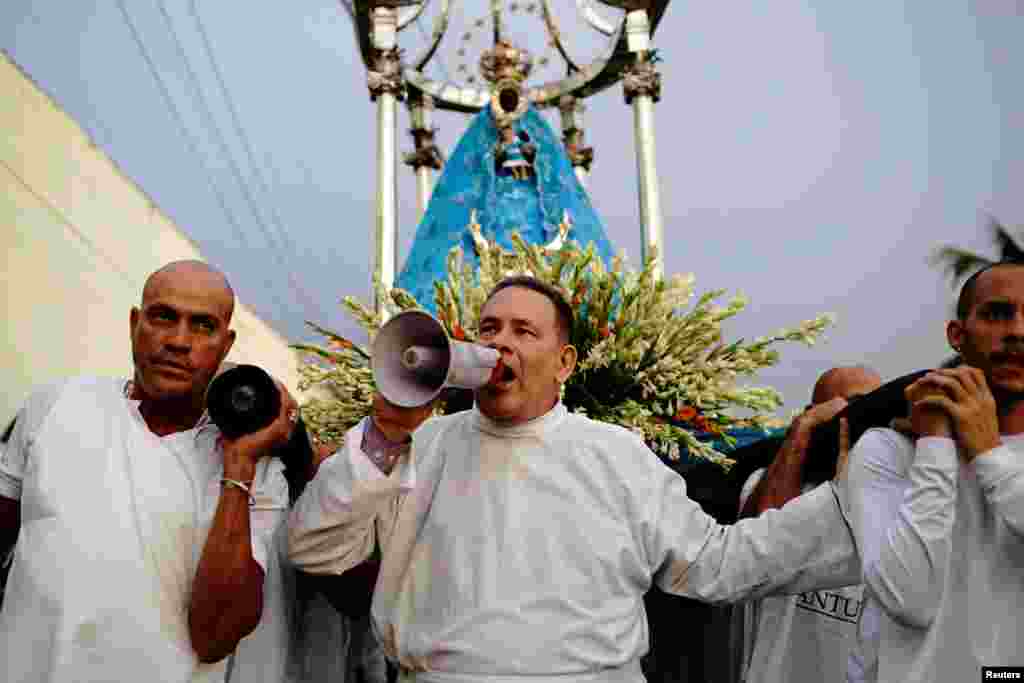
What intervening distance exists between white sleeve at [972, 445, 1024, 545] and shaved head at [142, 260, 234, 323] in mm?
1966

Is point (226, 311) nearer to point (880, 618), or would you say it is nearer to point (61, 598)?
point (61, 598)

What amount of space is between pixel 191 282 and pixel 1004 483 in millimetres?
2099

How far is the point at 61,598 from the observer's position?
2.09 metres

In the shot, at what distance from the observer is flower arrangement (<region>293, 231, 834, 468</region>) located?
3527 mm

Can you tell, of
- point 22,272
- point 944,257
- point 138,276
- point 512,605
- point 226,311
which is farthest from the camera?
point 944,257

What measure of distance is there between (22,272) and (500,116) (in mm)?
3232

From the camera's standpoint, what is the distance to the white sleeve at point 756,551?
7.52ft

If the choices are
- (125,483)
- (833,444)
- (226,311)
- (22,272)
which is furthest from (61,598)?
(22,272)

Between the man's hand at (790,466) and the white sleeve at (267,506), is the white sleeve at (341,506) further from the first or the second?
the man's hand at (790,466)

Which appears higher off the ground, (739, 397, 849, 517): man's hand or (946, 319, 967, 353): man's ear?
(946, 319, 967, 353): man's ear

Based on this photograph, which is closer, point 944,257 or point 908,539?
point 908,539

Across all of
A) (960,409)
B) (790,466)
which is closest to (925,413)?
(960,409)

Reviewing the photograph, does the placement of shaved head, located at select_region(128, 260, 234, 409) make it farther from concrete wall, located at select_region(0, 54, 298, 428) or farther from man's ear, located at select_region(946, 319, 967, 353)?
concrete wall, located at select_region(0, 54, 298, 428)

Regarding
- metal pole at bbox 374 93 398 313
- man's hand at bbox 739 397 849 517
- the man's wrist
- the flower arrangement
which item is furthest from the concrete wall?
man's hand at bbox 739 397 849 517
